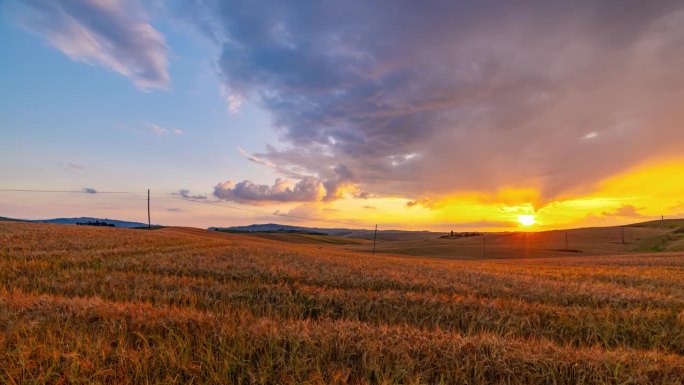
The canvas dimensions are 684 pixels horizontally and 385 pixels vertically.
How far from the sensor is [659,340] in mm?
7262

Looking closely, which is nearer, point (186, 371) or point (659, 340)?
point (186, 371)

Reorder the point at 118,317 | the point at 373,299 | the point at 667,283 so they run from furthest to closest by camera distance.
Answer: the point at 667,283, the point at 373,299, the point at 118,317

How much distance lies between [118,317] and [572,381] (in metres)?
7.27

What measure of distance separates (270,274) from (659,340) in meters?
10.9

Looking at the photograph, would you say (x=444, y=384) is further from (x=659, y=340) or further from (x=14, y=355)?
(x=659, y=340)

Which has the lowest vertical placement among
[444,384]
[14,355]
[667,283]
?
[667,283]

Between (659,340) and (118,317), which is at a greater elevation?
(118,317)

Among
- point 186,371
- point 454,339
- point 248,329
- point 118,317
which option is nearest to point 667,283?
point 454,339

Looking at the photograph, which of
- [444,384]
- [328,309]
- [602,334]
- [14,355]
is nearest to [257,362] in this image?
[444,384]

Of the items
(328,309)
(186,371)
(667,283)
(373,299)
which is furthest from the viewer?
(667,283)

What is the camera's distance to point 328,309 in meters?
8.32

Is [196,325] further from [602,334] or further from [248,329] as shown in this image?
[602,334]

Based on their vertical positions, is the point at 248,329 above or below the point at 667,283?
above

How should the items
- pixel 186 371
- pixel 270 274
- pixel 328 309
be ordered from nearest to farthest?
pixel 186 371 < pixel 328 309 < pixel 270 274
